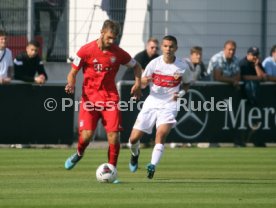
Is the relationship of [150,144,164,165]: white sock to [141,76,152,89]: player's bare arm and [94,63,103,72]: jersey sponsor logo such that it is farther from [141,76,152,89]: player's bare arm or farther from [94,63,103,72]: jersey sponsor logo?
[94,63,103,72]: jersey sponsor logo

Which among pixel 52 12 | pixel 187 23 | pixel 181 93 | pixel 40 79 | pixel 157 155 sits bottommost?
pixel 157 155

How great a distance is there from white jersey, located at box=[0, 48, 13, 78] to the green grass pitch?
194 cm

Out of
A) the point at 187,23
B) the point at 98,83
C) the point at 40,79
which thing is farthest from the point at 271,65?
the point at 98,83

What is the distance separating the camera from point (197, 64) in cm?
2342

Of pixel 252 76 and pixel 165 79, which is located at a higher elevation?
pixel 165 79

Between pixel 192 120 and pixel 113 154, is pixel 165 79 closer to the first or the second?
pixel 113 154

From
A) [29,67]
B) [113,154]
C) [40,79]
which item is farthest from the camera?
[29,67]

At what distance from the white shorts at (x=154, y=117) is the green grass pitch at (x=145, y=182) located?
753mm

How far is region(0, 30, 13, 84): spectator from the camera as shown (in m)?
21.8

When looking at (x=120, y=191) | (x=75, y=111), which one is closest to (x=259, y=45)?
(x=75, y=111)

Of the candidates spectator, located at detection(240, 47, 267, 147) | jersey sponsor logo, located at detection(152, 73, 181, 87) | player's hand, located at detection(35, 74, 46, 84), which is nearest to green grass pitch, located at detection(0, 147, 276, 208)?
jersey sponsor logo, located at detection(152, 73, 181, 87)

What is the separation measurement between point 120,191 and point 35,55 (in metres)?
9.73

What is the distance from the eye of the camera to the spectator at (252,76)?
2348cm

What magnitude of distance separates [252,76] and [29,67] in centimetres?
518
